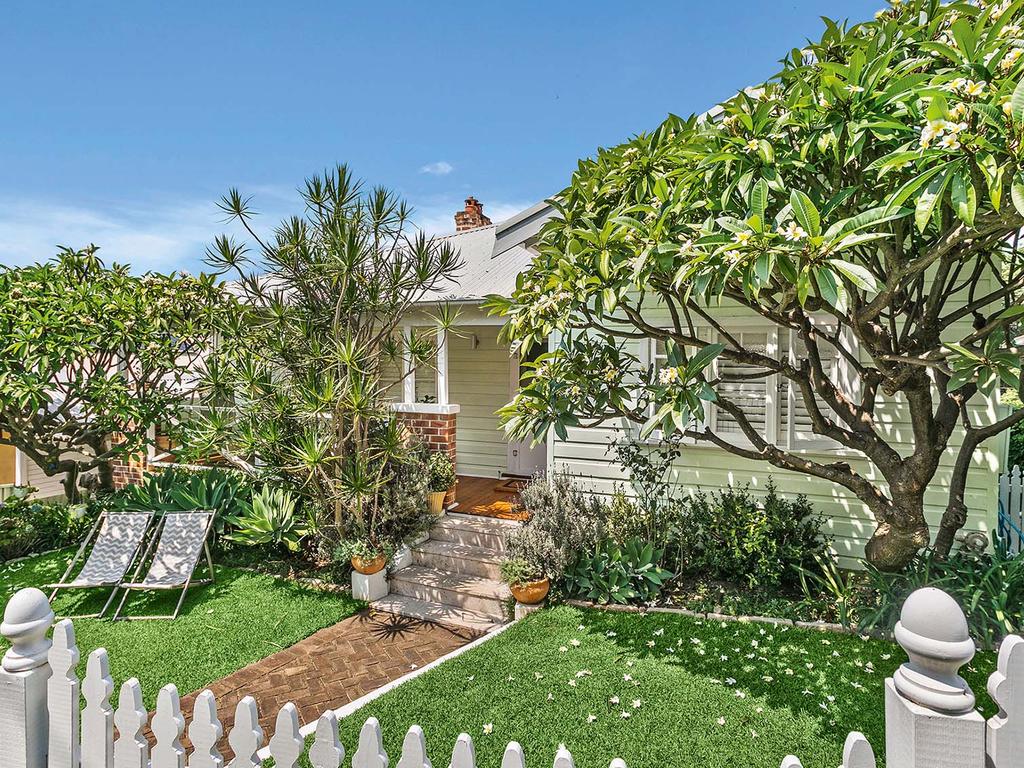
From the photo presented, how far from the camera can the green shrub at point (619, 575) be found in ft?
18.7

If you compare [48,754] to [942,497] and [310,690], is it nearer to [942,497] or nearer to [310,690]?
[310,690]

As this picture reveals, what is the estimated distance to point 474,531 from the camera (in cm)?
729

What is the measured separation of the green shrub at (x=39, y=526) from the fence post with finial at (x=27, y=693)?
7.82 m

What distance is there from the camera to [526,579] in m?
5.71

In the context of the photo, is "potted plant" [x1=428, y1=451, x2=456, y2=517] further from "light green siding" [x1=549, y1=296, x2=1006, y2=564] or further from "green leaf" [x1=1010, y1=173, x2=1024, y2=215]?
"green leaf" [x1=1010, y1=173, x2=1024, y2=215]

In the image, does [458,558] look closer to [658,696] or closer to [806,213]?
[658,696]

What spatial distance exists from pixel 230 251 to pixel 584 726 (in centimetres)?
653

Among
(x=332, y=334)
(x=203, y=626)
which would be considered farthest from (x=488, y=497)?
(x=203, y=626)

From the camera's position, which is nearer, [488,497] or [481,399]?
[488,497]

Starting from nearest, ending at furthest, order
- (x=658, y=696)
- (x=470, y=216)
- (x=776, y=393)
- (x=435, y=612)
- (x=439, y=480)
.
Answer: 1. (x=658, y=696)
2. (x=435, y=612)
3. (x=776, y=393)
4. (x=439, y=480)
5. (x=470, y=216)

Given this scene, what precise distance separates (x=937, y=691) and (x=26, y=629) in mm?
3299

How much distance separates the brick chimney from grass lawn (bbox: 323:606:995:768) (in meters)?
10.8

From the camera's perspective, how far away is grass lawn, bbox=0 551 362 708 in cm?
482

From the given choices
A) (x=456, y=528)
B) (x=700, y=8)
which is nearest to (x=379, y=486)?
(x=456, y=528)
